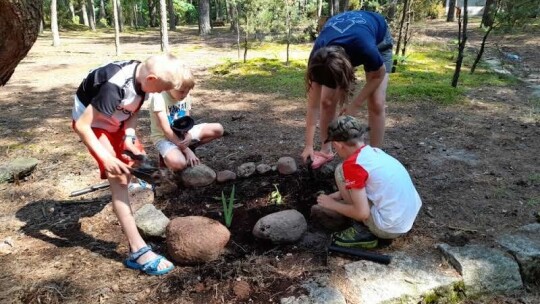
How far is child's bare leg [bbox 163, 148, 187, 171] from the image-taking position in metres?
3.30

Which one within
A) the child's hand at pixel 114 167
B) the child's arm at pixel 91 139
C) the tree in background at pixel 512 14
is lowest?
the child's hand at pixel 114 167

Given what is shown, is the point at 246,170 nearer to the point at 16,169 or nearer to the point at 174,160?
the point at 174,160

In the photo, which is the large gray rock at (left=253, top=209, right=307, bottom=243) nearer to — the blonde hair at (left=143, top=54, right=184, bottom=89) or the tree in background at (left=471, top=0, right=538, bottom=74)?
the blonde hair at (left=143, top=54, right=184, bottom=89)

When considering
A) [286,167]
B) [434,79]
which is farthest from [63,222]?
[434,79]

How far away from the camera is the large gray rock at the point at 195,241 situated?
2.41m

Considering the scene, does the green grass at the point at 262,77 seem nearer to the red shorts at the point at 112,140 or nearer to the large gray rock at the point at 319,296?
A: the red shorts at the point at 112,140

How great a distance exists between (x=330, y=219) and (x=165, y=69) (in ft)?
4.66

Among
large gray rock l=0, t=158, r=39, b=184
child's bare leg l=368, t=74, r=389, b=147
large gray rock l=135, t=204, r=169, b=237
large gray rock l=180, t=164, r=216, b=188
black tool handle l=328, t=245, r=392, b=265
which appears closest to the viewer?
black tool handle l=328, t=245, r=392, b=265

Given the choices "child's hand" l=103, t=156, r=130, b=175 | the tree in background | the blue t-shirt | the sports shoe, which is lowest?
the sports shoe

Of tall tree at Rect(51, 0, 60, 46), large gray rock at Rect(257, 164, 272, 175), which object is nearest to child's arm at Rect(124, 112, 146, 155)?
large gray rock at Rect(257, 164, 272, 175)

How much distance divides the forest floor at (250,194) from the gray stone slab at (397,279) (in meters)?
0.18

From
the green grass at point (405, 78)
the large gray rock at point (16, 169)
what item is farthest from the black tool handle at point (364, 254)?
the green grass at point (405, 78)

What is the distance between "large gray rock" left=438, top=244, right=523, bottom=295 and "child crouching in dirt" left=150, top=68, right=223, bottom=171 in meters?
2.02

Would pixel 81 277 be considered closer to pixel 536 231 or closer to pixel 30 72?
pixel 536 231
